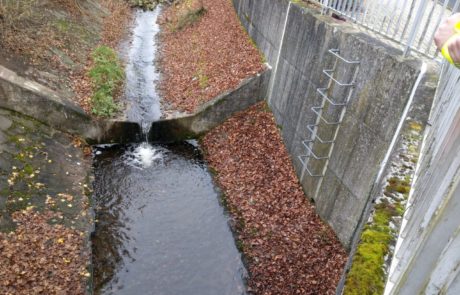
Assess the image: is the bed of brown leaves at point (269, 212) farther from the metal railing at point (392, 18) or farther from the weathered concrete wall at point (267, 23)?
the metal railing at point (392, 18)

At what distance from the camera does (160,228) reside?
981cm

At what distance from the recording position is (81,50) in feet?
55.1

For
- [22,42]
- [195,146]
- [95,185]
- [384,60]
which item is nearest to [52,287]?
[95,185]

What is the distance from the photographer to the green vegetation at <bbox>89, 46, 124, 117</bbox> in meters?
13.3

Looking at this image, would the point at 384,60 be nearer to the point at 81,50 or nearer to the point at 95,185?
the point at 95,185

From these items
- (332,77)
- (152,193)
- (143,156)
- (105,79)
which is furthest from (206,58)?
(332,77)

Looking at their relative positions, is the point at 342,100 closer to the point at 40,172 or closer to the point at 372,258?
the point at 372,258

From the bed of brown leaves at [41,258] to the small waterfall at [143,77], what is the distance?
5.65m

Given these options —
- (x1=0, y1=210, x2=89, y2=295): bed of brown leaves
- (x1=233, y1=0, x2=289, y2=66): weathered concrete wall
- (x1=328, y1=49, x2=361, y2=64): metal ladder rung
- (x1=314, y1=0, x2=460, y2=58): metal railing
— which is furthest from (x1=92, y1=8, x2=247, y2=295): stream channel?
(x1=314, y1=0, x2=460, y2=58): metal railing

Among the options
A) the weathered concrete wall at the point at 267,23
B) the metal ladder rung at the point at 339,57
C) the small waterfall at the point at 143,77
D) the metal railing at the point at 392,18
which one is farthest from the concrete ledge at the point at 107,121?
the metal ladder rung at the point at 339,57

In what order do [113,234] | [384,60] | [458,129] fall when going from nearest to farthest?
1. [458,129]
2. [384,60]
3. [113,234]

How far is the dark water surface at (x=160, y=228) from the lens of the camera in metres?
8.39

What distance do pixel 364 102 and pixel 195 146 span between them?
281 inches

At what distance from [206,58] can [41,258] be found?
39.2 feet
